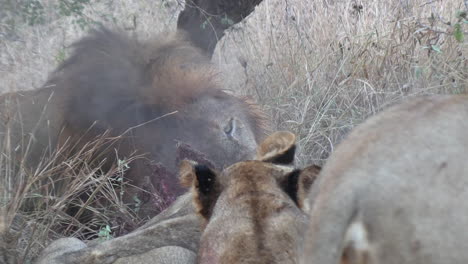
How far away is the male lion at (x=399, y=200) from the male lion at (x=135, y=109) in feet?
8.74

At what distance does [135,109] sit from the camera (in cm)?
512

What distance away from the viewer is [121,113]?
16.8ft

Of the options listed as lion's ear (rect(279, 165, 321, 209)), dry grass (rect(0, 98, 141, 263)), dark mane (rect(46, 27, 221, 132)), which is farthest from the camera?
dark mane (rect(46, 27, 221, 132))

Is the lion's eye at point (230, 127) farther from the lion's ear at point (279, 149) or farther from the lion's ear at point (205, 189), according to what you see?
the lion's ear at point (205, 189)

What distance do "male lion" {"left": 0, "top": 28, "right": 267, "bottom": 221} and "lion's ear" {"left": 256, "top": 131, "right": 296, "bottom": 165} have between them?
4.05 ft

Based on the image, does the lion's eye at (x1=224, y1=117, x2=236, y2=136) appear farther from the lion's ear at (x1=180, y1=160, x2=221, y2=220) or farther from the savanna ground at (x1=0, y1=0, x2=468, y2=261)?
the lion's ear at (x1=180, y1=160, x2=221, y2=220)

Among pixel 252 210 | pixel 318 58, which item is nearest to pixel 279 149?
pixel 252 210

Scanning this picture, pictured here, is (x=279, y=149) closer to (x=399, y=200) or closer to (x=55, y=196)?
(x=399, y=200)

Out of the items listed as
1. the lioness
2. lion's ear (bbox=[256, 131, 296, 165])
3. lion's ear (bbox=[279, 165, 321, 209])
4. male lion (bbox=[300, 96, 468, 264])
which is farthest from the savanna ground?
male lion (bbox=[300, 96, 468, 264])

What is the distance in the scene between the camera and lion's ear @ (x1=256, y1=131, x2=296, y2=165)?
3318mm

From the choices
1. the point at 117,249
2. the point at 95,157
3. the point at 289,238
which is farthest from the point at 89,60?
the point at 289,238

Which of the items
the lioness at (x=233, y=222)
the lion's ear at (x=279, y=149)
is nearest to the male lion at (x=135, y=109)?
the lioness at (x=233, y=222)

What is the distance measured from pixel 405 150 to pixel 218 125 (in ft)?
9.60

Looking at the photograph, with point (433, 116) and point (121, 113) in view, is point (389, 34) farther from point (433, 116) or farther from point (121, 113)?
point (433, 116)
